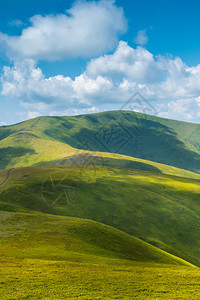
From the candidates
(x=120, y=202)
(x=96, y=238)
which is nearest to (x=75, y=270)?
(x=96, y=238)

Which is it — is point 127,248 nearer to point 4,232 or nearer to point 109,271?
point 109,271

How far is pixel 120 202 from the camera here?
149 meters

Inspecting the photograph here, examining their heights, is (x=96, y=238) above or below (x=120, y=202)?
above

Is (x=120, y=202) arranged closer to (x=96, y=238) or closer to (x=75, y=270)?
(x=96, y=238)

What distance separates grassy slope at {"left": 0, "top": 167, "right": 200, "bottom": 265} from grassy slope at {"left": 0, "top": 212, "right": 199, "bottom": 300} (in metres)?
42.4

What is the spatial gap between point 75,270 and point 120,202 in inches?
4428

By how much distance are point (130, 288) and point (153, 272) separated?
12086 millimetres

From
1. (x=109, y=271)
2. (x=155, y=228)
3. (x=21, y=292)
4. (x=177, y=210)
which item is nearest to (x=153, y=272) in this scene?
(x=109, y=271)

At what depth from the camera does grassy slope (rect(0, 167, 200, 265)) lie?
389 ft

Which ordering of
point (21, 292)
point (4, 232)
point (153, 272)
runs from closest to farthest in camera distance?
1. point (21, 292)
2. point (153, 272)
3. point (4, 232)

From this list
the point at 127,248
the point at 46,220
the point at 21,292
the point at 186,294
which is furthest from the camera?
the point at 46,220

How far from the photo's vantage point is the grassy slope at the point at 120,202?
118562 mm

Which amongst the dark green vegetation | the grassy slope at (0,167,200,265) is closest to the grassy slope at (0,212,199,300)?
the dark green vegetation

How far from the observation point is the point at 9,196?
430 feet
